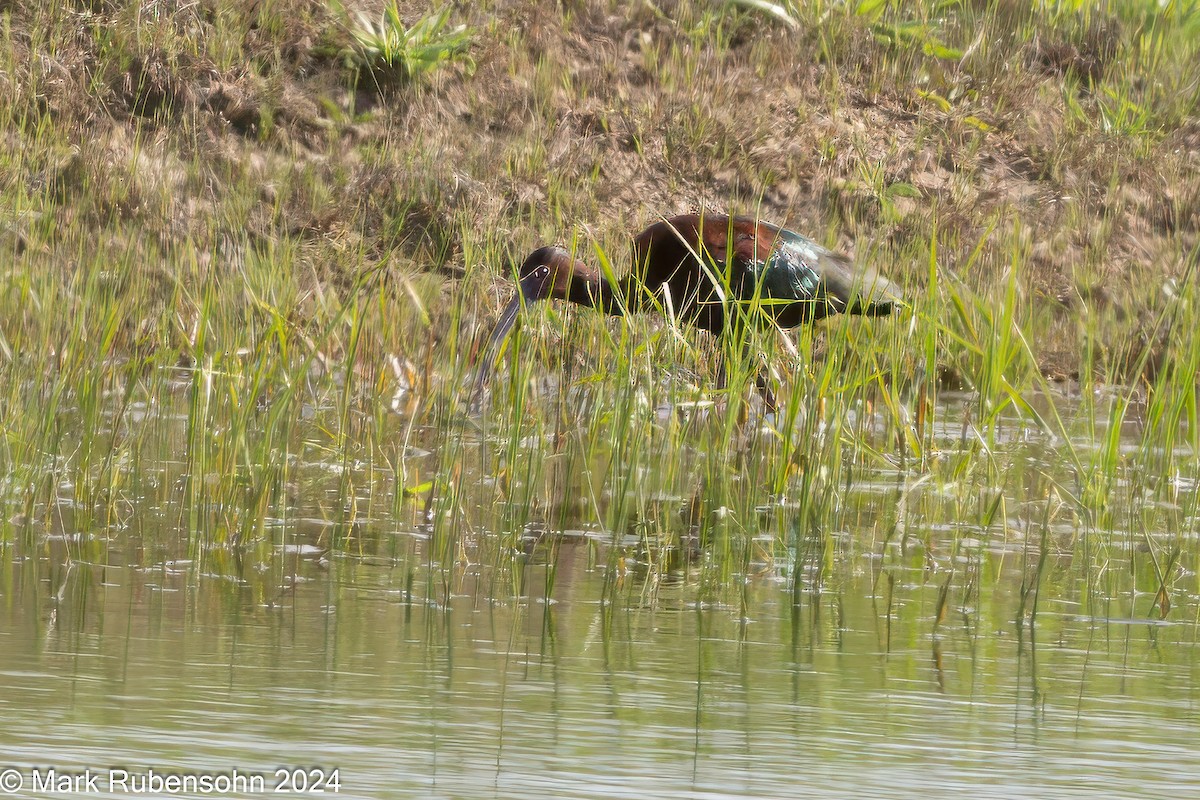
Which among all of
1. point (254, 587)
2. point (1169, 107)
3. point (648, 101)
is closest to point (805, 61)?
point (648, 101)

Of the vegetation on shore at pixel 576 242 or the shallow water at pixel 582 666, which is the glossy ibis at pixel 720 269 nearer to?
the vegetation on shore at pixel 576 242

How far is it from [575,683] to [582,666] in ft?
0.32

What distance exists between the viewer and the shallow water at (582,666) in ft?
6.11

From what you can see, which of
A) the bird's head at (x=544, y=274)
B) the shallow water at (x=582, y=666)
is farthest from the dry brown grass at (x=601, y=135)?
the shallow water at (x=582, y=666)

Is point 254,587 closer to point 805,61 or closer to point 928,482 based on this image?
point 928,482

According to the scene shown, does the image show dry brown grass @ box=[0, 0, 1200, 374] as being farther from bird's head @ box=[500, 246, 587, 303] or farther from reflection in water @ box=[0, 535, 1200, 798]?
reflection in water @ box=[0, 535, 1200, 798]

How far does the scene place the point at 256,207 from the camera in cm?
820

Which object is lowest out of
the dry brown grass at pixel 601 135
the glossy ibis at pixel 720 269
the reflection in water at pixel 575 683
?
the reflection in water at pixel 575 683

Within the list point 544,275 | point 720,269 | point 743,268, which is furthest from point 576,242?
point 544,275

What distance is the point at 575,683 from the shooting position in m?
2.23

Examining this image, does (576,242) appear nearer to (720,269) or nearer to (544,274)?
(720,269)

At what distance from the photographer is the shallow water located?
1863 mm

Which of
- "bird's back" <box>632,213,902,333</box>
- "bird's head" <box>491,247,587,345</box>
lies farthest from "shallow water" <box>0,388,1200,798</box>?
"bird's head" <box>491,247,587,345</box>

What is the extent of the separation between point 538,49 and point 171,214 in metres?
2.74
